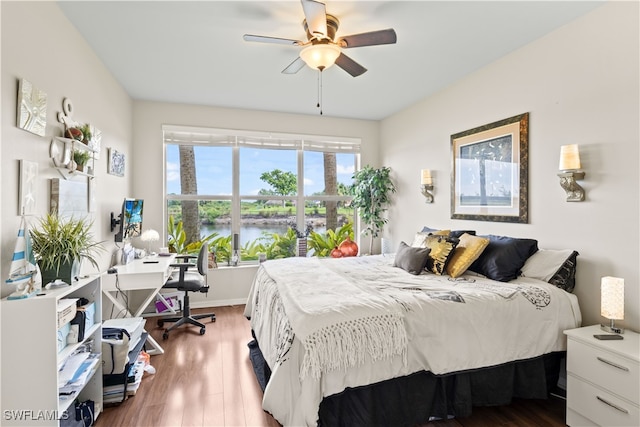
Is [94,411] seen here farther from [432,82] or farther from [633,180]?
[432,82]

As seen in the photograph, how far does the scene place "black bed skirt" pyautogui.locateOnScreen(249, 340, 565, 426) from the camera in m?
1.82

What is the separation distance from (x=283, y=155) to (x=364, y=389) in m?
3.62

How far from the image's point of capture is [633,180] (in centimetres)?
206

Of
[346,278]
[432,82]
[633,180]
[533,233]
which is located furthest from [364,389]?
[432,82]

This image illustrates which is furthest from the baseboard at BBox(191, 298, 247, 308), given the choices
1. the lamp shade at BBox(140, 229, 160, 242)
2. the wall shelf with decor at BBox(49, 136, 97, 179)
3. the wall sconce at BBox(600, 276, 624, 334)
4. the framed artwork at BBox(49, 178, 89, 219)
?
the wall sconce at BBox(600, 276, 624, 334)

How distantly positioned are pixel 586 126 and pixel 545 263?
3.39 ft

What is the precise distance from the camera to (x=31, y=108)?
187cm

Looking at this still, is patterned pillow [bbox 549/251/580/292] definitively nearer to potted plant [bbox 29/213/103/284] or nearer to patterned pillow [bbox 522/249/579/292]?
patterned pillow [bbox 522/249/579/292]

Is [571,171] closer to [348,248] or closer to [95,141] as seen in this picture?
[348,248]

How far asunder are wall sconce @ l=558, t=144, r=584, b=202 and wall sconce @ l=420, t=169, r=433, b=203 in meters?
1.59

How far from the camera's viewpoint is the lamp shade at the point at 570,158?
91.4 inches

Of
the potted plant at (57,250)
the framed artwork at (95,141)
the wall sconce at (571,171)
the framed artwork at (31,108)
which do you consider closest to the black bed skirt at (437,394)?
the wall sconce at (571,171)

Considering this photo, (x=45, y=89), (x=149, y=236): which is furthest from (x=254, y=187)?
(x=45, y=89)

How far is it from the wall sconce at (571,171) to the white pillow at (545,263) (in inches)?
16.3
